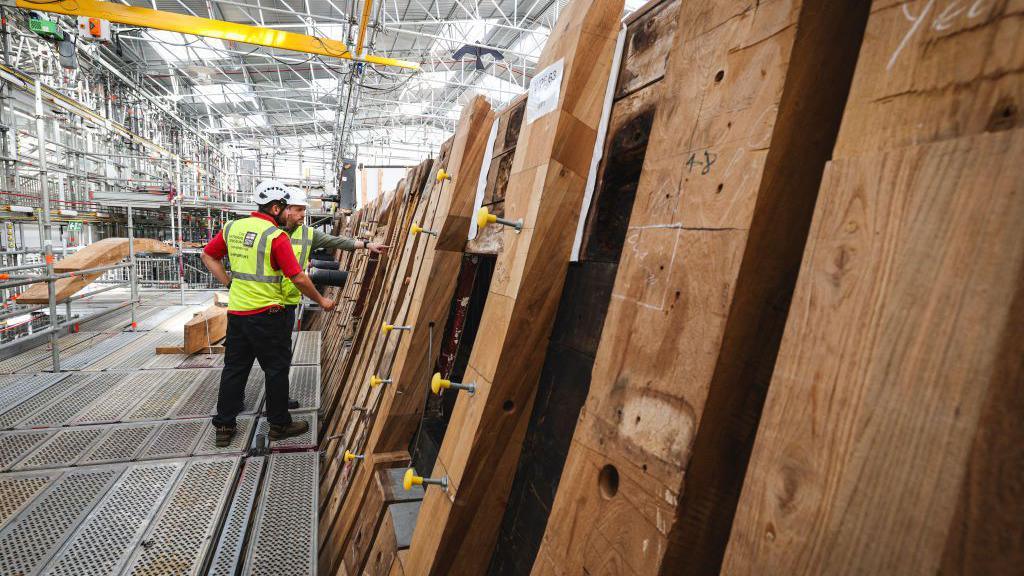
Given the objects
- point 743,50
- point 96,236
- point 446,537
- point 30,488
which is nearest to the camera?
point 743,50

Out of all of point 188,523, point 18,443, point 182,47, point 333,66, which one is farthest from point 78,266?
point 333,66

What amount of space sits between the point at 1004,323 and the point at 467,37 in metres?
18.6

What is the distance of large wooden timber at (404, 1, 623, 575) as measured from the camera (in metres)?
1.33

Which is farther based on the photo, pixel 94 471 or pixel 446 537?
pixel 94 471

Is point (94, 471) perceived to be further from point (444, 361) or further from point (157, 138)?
point (157, 138)

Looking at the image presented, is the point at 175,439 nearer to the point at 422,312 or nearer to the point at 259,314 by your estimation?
the point at 259,314

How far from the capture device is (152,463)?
3107mm

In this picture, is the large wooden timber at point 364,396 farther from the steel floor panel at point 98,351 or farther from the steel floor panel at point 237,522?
the steel floor panel at point 98,351

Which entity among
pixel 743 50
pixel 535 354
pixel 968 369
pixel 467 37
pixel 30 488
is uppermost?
pixel 467 37

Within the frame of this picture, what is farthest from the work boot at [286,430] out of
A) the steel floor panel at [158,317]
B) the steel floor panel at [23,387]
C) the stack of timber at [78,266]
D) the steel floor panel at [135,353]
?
the steel floor panel at [158,317]

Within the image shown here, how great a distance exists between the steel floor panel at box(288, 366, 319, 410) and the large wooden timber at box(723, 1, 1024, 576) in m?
4.35

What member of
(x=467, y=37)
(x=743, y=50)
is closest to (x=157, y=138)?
(x=467, y=37)

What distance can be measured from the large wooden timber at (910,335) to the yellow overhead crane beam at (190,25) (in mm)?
12311

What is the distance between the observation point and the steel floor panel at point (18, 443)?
307cm
